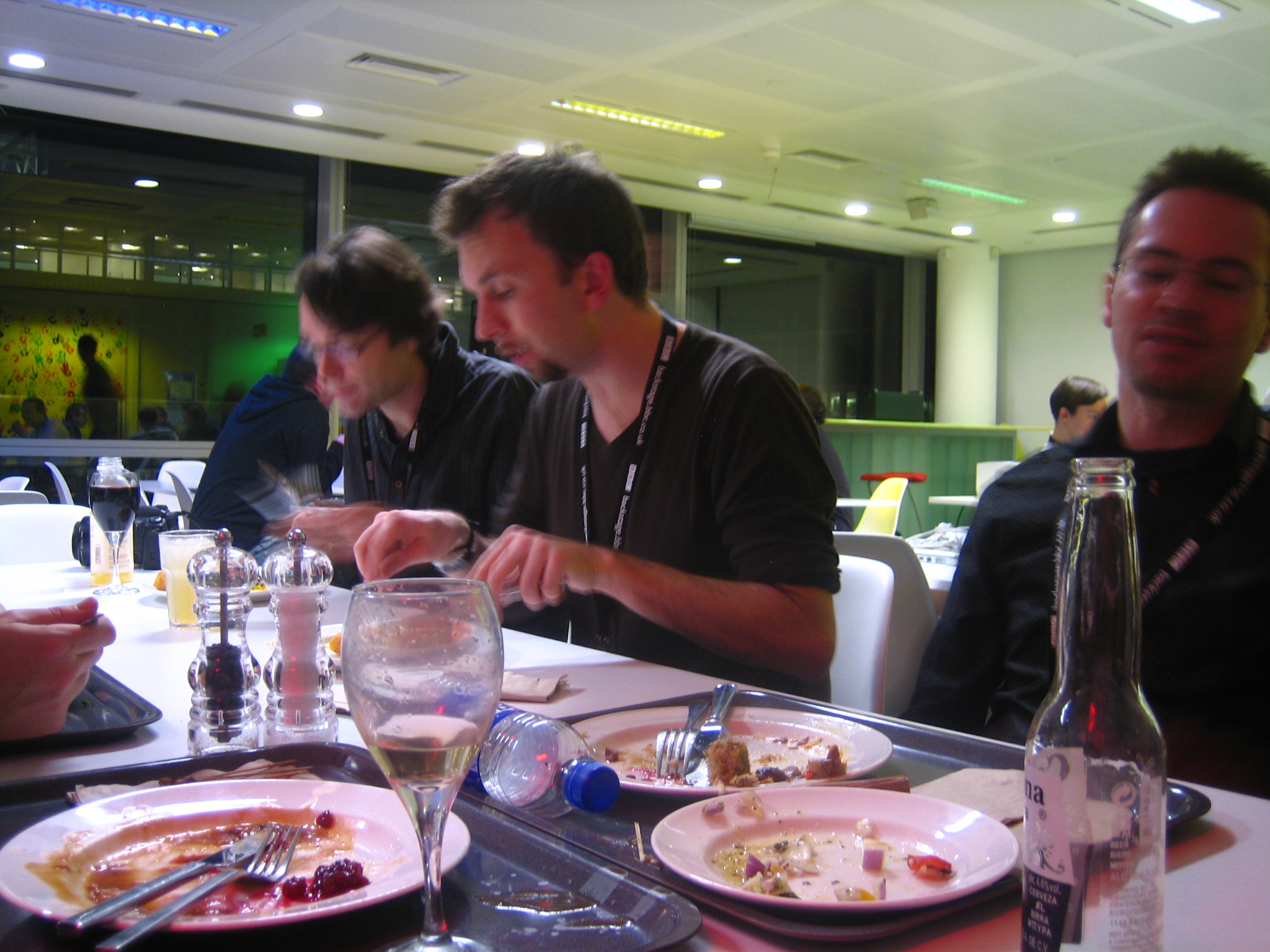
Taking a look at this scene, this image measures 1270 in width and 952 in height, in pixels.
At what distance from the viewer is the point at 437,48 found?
525 centimetres

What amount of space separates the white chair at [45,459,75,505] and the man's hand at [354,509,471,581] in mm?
5010

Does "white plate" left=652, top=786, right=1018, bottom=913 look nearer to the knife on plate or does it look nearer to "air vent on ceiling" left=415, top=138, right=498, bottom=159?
the knife on plate

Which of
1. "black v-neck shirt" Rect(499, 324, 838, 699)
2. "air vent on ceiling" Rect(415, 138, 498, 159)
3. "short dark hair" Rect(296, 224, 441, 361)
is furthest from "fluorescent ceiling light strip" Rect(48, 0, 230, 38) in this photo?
"black v-neck shirt" Rect(499, 324, 838, 699)

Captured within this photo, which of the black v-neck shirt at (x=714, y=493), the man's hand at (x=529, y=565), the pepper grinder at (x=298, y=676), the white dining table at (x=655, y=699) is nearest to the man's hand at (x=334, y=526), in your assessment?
the white dining table at (x=655, y=699)

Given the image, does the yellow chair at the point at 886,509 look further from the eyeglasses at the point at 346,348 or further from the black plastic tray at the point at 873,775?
the black plastic tray at the point at 873,775

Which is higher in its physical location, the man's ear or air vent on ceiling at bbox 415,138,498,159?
air vent on ceiling at bbox 415,138,498,159

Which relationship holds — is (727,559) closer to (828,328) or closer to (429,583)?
(429,583)

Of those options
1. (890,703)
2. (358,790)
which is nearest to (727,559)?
(890,703)

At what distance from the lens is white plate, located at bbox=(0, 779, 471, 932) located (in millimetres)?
Result: 575

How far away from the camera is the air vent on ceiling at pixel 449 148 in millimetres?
6840

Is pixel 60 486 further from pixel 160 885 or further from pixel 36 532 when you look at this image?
pixel 160 885

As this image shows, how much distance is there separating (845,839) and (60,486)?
6217 millimetres

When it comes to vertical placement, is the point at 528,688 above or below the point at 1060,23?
below

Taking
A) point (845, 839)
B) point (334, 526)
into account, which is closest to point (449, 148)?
point (334, 526)
